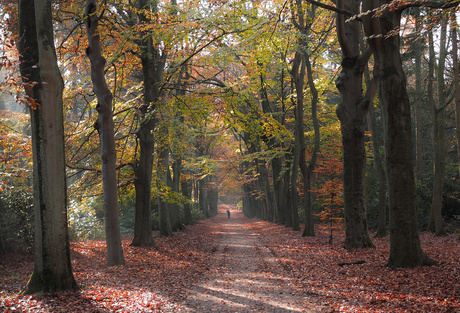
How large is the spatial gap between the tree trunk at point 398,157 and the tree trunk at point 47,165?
6754 millimetres

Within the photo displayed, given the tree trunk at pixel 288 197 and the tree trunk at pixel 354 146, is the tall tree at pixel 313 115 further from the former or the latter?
the tree trunk at pixel 354 146

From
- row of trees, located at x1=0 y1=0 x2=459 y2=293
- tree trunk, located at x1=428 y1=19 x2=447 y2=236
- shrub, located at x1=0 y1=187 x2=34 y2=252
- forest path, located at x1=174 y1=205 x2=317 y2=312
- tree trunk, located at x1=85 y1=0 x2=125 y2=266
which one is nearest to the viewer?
forest path, located at x1=174 y1=205 x2=317 y2=312

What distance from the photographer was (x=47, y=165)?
604cm

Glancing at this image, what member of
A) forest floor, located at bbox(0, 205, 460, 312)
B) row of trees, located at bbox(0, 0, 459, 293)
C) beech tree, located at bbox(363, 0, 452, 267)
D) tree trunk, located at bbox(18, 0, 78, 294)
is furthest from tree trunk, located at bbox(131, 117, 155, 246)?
beech tree, located at bbox(363, 0, 452, 267)

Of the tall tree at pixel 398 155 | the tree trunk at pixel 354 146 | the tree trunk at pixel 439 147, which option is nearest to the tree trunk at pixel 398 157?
the tall tree at pixel 398 155

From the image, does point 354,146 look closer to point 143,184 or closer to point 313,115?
point 313,115

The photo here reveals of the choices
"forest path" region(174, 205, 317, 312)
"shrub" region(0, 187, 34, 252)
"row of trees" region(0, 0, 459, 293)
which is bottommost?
"forest path" region(174, 205, 317, 312)

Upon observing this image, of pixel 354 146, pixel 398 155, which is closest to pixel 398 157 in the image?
pixel 398 155

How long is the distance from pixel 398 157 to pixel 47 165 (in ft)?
23.6

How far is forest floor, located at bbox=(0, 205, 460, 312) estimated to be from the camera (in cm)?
522

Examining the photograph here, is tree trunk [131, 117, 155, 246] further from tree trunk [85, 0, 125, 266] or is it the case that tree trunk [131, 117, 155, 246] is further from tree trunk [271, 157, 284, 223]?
tree trunk [271, 157, 284, 223]

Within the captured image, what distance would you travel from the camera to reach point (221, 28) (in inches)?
440

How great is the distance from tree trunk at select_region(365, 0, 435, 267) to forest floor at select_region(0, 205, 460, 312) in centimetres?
48

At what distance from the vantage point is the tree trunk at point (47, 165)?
592cm
